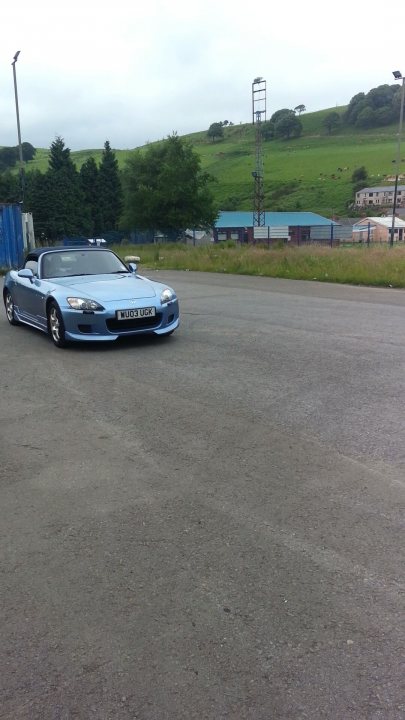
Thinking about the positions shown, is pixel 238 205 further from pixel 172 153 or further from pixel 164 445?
pixel 164 445

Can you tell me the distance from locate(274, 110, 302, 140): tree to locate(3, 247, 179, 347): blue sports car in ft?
542

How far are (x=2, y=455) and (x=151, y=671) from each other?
2616mm

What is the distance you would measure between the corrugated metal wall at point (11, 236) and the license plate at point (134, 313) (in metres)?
18.6

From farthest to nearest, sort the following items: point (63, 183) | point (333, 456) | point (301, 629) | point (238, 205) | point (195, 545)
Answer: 1. point (238, 205)
2. point (63, 183)
3. point (333, 456)
4. point (195, 545)
5. point (301, 629)

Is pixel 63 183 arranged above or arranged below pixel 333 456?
above

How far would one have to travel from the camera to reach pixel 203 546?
3.17 m

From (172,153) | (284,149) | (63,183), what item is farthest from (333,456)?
(284,149)

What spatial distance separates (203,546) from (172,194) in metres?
53.7

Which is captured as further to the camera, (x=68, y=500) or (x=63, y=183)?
(x=63, y=183)

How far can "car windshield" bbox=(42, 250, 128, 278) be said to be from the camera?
9222 mm

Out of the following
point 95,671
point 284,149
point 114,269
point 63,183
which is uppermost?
point 284,149

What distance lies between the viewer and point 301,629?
98.9 inches

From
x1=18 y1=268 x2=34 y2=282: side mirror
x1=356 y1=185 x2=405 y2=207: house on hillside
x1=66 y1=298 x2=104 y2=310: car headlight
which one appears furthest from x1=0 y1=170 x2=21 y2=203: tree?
x1=66 y1=298 x2=104 y2=310: car headlight

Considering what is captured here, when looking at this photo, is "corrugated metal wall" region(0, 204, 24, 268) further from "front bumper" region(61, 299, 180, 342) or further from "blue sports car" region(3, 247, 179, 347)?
"front bumper" region(61, 299, 180, 342)
